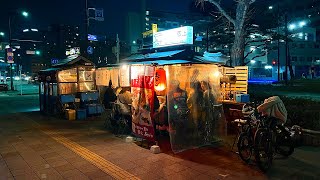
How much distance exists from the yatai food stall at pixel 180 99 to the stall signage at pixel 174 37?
4 cm

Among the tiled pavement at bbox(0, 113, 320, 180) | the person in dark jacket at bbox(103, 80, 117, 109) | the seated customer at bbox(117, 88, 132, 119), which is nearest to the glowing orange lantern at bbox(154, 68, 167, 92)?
the tiled pavement at bbox(0, 113, 320, 180)

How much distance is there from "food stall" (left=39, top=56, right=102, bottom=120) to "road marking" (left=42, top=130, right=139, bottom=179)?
5.07m

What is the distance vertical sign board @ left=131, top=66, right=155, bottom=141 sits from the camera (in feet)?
27.9

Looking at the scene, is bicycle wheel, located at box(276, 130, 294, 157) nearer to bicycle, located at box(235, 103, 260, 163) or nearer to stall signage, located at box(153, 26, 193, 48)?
bicycle, located at box(235, 103, 260, 163)

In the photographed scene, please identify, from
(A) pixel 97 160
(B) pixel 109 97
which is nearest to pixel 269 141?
(A) pixel 97 160

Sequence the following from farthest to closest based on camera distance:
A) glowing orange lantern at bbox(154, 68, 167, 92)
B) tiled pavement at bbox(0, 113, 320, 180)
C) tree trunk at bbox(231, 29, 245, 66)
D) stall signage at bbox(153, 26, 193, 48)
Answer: tree trunk at bbox(231, 29, 245, 66), stall signage at bbox(153, 26, 193, 48), glowing orange lantern at bbox(154, 68, 167, 92), tiled pavement at bbox(0, 113, 320, 180)

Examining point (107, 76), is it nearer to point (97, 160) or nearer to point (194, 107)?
point (194, 107)

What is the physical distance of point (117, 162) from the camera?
293 inches

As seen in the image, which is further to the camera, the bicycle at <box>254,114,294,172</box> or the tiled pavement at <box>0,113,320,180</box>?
the bicycle at <box>254,114,294,172</box>

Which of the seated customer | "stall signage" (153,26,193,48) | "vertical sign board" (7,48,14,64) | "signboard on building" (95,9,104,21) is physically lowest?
the seated customer

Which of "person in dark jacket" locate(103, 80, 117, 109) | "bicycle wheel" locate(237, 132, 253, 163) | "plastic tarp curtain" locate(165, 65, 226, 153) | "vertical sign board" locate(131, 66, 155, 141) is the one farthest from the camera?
"person in dark jacket" locate(103, 80, 117, 109)

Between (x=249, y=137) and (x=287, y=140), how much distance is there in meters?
1.44

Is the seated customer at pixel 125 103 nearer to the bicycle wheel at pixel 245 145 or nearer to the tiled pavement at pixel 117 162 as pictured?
the tiled pavement at pixel 117 162

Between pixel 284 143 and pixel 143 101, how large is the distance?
4567 mm
